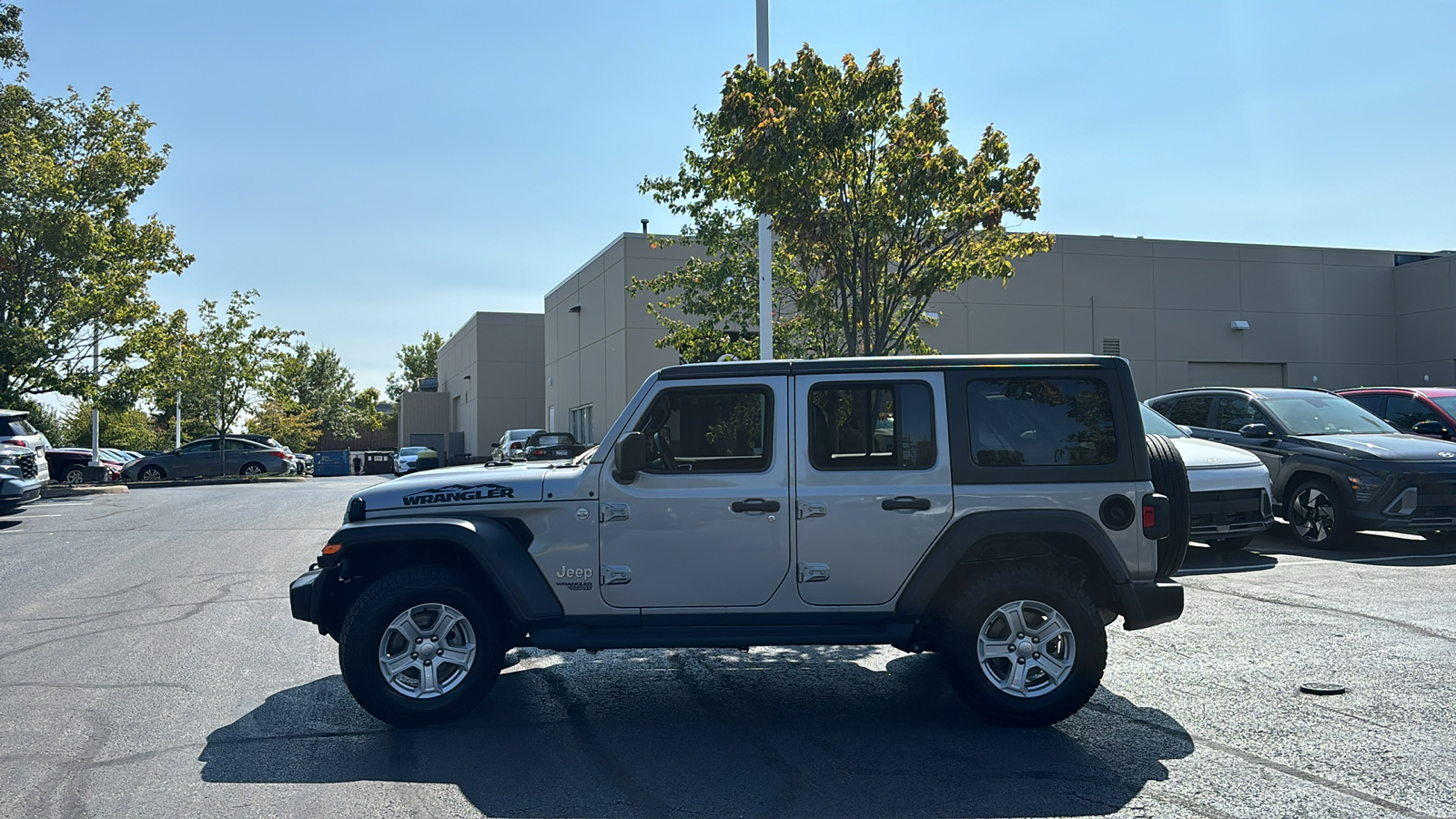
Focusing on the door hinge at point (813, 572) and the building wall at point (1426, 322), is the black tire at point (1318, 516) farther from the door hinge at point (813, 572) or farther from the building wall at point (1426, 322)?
the building wall at point (1426, 322)

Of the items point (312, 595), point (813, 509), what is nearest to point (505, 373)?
point (312, 595)

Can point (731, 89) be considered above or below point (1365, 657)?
above

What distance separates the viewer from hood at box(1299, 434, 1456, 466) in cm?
1138

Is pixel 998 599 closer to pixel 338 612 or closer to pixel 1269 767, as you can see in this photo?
pixel 1269 767

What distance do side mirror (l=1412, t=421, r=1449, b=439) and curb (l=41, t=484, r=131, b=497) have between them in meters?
27.0

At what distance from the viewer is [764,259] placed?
39.1 feet

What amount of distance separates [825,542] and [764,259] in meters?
6.61

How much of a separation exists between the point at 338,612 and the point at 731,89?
7667mm

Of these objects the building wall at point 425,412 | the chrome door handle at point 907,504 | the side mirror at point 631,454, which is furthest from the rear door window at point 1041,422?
the building wall at point 425,412

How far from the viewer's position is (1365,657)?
6.92 m

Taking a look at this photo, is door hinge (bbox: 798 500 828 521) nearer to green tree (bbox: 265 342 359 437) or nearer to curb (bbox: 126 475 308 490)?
curb (bbox: 126 475 308 490)

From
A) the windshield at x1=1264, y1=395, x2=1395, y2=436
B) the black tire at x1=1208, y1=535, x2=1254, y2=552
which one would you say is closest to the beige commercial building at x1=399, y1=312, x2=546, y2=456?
the windshield at x1=1264, y1=395, x2=1395, y2=436

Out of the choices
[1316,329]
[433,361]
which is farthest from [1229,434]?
[433,361]

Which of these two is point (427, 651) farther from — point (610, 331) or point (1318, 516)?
point (610, 331)
